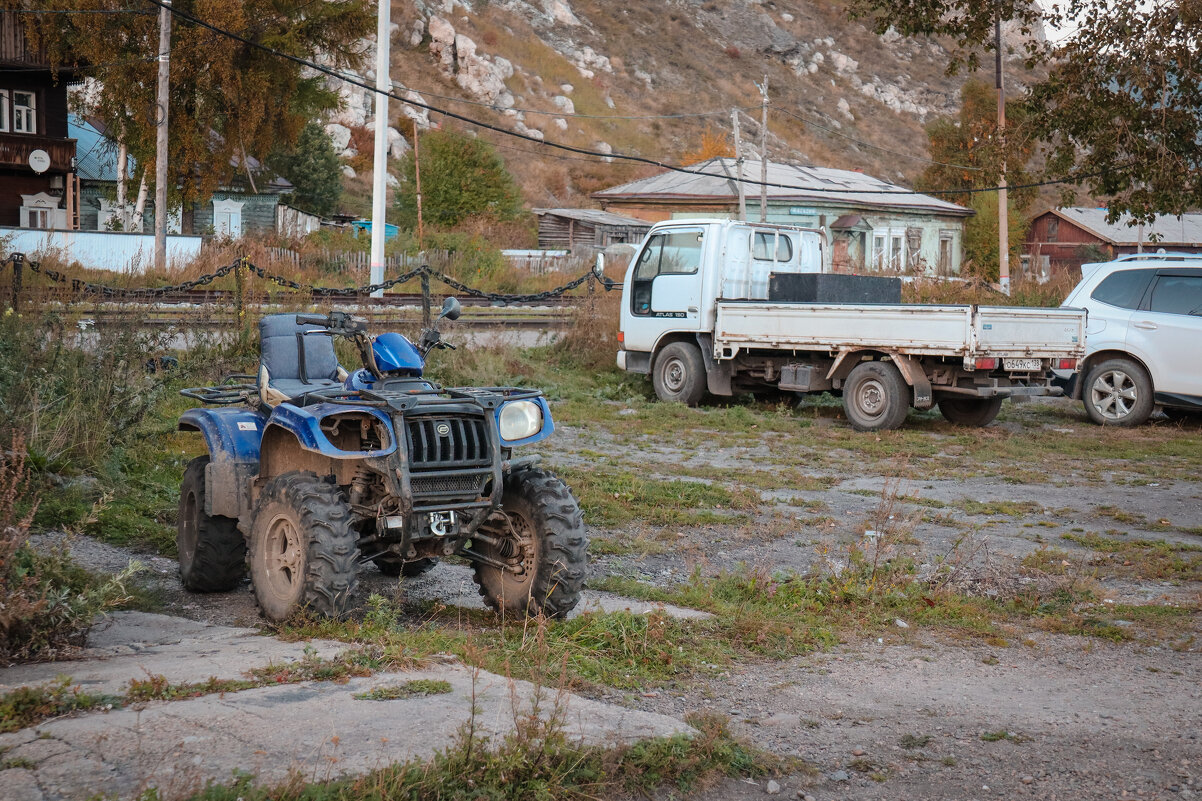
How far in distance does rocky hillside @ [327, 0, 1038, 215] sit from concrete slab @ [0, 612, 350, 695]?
59.6 metres

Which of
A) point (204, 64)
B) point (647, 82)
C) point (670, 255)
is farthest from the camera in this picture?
point (647, 82)

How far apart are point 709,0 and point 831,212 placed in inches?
2938

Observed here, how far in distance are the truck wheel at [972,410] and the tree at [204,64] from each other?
26632 millimetres

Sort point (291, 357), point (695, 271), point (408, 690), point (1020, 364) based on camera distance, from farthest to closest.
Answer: point (695, 271), point (1020, 364), point (291, 357), point (408, 690)

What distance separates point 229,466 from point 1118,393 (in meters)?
11.9

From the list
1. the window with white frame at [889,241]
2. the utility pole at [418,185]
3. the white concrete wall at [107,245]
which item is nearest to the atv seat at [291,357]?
the white concrete wall at [107,245]

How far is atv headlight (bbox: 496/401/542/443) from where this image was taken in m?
6.02

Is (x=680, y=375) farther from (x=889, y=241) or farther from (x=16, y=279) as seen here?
(x=889, y=241)

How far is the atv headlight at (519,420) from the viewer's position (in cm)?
602

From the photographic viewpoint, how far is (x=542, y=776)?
3.85 metres

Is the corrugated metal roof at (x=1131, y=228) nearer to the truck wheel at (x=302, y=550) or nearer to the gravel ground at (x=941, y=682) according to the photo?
the gravel ground at (x=941, y=682)

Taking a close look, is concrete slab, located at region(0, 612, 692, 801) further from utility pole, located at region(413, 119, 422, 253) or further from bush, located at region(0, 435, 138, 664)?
utility pole, located at region(413, 119, 422, 253)

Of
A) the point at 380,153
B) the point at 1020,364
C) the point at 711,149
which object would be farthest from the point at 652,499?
the point at 711,149

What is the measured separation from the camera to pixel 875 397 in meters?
14.3
